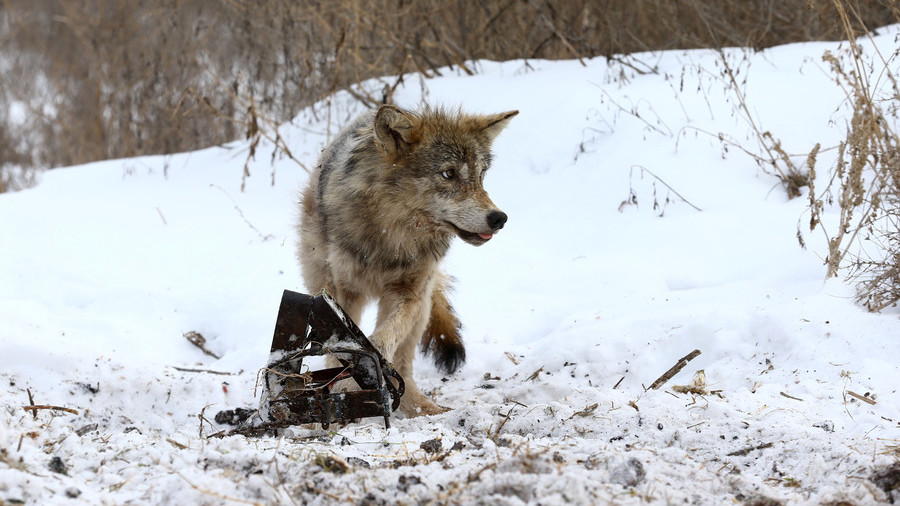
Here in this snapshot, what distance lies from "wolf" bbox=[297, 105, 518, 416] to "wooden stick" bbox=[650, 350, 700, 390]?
1.29m

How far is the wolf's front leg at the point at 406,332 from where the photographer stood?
176 inches

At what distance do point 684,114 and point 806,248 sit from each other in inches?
117

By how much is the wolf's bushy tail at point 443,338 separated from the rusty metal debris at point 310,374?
1.59 m

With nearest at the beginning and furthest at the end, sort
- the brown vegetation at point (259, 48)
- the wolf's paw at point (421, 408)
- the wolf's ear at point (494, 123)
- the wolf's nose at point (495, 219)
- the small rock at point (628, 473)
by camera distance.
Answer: the small rock at point (628, 473)
the wolf's nose at point (495, 219)
the wolf's paw at point (421, 408)
the wolf's ear at point (494, 123)
the brown vegetation at point (259, 48)

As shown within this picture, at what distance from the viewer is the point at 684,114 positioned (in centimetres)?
865

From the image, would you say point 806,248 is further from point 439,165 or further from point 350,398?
point 350,398

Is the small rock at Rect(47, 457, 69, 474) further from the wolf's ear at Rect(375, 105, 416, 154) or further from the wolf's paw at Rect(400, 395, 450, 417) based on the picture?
the wolf's ear at Rect(375, 105, 416, 154)

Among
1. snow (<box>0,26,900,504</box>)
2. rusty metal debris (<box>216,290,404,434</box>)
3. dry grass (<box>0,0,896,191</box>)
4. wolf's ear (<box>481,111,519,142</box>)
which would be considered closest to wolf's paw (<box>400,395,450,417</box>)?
→ snow (<box>0,26,900,504</box>)

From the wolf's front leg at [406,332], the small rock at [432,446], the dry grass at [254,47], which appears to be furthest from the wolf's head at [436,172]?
the dry grass at [254,47]

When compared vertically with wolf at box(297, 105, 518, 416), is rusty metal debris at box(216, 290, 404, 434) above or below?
below

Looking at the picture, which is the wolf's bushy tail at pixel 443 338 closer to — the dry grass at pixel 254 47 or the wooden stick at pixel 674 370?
the wooden stick at pixel 674 370

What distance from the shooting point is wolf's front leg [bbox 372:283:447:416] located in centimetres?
448

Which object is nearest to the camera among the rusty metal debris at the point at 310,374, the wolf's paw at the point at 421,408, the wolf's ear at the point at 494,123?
the rusty metal debris at the point at 310,374

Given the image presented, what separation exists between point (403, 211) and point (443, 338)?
1250mm
